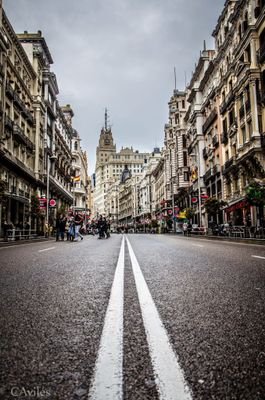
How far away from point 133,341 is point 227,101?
125 ft

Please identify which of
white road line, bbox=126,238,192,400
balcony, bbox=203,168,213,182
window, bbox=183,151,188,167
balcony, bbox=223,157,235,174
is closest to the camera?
white road line, bbox=126,238,192,400

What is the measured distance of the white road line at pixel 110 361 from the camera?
1.63m

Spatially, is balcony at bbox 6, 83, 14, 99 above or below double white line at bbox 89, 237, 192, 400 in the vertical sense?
above

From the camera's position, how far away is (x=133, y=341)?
7.98ft

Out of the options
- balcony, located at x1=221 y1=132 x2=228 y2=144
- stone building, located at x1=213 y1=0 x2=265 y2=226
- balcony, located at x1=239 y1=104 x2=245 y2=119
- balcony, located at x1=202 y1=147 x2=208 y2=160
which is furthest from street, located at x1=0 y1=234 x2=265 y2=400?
balcony, located at x1=202 y1=147 x2=208 y2=160

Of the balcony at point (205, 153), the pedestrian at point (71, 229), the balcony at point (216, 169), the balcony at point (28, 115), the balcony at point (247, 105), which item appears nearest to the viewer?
the pedestrian at point (71, 229)

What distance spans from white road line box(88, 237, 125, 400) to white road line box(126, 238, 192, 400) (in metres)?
0.20

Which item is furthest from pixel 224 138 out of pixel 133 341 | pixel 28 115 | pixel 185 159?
pixel 133 341

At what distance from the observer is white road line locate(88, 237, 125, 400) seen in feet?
5.36

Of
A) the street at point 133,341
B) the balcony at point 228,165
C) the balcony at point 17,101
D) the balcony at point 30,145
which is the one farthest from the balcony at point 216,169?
the street at point 133,341

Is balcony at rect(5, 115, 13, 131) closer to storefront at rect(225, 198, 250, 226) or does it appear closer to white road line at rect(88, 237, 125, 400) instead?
→ storefront at rect(225, 198, 250, 226)

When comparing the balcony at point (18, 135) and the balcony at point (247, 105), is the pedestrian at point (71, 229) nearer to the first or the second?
the balcony at point (18, 135)

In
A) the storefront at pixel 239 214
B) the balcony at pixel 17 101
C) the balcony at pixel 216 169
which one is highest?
the balcony at pixel 17 101

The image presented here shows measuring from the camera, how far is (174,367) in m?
1.93
